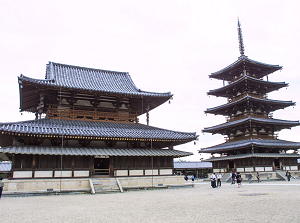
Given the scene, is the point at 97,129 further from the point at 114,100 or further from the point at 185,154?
the point at 185,154

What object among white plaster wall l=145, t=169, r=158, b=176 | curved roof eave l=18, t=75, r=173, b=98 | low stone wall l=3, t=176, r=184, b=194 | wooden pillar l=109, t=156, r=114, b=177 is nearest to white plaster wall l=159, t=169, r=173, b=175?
white plaster wall l=145, t=169, r=158, b=176

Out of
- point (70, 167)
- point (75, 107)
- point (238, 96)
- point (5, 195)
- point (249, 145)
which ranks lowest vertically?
point (5, 195)

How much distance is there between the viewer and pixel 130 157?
25328mm

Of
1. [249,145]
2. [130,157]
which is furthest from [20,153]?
[249,145]

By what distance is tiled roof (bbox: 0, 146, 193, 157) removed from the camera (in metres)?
20.7

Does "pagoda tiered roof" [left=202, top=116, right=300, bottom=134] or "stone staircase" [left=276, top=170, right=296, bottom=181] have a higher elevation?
"pagoda tiered roof" [left=202, top=116, right=300, bottom=134]

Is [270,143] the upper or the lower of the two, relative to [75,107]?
lower

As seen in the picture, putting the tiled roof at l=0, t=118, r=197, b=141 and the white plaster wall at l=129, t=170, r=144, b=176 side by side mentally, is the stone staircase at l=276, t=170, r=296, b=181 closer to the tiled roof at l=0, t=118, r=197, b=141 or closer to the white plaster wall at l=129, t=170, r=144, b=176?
the tiled roof at l=0, t=118, r=197, b=141

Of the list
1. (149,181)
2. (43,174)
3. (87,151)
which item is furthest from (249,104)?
(43,174)

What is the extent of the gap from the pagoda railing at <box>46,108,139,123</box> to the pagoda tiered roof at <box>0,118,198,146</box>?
2.49 ft

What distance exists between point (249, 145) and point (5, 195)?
3090 centimetres

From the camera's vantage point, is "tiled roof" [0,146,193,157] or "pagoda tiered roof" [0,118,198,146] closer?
"tiled roof" [0,146,193,157]

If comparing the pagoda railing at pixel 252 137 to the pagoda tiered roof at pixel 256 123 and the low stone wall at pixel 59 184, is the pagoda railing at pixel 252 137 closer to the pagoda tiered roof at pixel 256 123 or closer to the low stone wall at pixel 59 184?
the pagoda tiered roof at pixel 256 123

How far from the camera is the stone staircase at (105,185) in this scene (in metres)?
21.8
